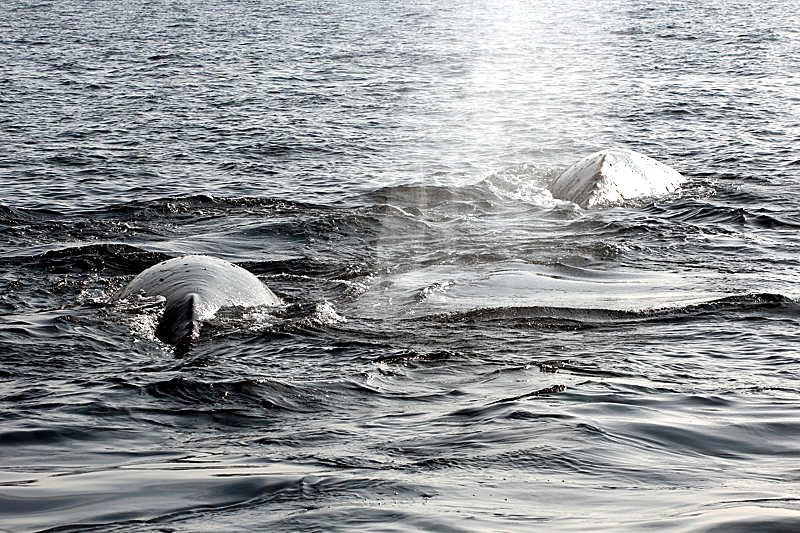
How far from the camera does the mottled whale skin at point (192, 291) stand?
28.8 feet

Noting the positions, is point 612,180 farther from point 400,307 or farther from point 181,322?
point 181,322

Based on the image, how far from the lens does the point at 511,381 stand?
291 inches

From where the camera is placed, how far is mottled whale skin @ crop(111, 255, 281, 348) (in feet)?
28.8

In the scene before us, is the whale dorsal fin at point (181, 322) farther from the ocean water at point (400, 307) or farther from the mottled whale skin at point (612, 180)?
the mottled whale skin at point (612, 180)

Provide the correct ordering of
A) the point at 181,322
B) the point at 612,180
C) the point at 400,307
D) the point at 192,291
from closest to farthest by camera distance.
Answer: the point at 181,322 → the point at 192,291 → the point at 400,307 → the point at 612,180

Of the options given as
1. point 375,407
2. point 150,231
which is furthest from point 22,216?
point 375,407

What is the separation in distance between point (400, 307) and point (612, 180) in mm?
6341

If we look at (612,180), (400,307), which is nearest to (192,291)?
(400,307)

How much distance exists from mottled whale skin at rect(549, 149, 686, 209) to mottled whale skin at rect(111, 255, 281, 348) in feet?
21.6

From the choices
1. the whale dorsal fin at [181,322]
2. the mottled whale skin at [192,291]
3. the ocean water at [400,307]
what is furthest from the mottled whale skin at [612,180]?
the whale dorsal fin at [181,322]

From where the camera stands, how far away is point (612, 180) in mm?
15031

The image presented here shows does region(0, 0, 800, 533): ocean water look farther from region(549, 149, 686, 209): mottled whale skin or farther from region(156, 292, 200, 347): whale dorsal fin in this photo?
region(549, 149, 686, 209): mottled whale skin

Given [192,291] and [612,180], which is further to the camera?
[612,180]

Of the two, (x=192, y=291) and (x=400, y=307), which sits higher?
(x=192, y=291)
